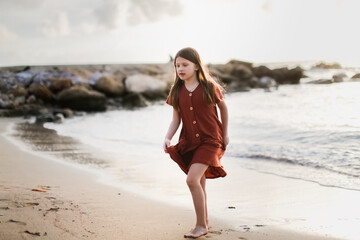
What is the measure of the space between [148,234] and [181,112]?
112 cm

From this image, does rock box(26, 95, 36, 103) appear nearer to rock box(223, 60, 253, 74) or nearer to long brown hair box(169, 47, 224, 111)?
long brown hair box(169, 47, 224, 111)

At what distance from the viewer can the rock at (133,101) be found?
19969mm

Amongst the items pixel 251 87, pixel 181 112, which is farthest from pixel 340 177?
pixel 251 87

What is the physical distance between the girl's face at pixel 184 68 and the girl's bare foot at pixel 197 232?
1339 millimetres

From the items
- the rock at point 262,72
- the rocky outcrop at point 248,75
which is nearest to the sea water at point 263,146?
the rocky outcrop at point 248,75

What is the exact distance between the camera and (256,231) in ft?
11.7

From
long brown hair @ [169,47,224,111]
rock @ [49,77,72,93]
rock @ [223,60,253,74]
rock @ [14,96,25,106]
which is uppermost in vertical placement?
rock @ [223,60,253,74]

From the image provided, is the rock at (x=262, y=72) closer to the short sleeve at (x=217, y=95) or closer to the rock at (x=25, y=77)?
the rock at (x=25, y=77)

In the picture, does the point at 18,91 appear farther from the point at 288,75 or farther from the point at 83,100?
the point at 288,75

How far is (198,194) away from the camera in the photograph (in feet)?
11.1

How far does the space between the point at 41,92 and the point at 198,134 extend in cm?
1788


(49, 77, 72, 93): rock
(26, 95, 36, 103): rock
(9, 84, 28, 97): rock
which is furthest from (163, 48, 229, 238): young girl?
(49, 77, 72, 93): rock

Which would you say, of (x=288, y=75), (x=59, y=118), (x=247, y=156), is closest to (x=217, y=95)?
(x=247, y=156)

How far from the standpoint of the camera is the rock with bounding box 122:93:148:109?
20.0 meters
